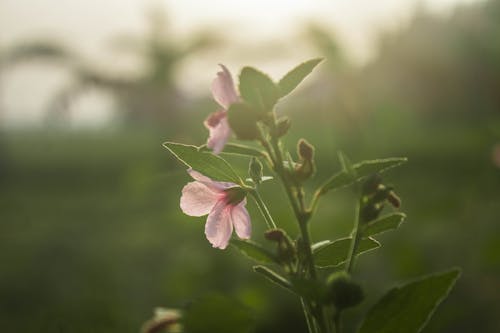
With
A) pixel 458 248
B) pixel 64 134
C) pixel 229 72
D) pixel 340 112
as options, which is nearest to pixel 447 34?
pixel 340 112

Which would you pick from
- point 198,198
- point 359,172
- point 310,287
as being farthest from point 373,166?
point 198,198

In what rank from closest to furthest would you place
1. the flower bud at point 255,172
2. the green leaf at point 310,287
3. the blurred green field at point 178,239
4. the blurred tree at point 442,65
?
the green leaf at point 310,287 → the flower bud at point 255,172 → the blurred green field at point 178,239 → the blurred tree at point 442,65

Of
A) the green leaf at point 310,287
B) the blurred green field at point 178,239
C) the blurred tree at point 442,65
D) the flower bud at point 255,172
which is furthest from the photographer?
the blurred tree at point 442,65

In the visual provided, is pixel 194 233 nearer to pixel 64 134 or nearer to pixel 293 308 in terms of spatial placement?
pixel 293 308

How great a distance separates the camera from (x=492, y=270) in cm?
314

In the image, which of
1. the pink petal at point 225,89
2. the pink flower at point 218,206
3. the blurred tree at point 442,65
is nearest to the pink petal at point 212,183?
the pink flower at point 218,206

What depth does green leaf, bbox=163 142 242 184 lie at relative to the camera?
607 mm

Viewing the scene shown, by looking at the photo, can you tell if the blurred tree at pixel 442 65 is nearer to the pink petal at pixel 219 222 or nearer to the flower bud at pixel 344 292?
the pink petal at pixel 219 222

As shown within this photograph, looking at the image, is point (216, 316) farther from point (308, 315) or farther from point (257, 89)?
point (257, 89)

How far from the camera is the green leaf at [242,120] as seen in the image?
1.84ft

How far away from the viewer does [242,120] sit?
563 millimetres

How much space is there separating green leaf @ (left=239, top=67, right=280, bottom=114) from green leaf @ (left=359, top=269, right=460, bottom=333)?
7.3 inches

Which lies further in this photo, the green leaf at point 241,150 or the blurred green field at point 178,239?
the blurred green field at point 178,239

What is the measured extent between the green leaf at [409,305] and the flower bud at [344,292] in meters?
0.05
